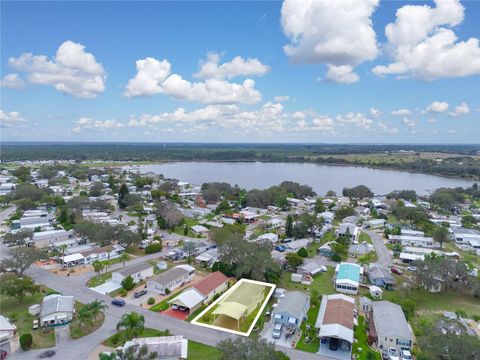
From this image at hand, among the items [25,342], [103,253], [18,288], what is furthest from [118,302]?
[103,253]

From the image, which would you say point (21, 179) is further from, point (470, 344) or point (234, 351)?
point (470, 344)

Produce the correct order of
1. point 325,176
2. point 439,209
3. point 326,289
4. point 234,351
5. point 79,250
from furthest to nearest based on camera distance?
1. point 325,176
2. point 439,209
3. point 79,250
4. point 326,289
5. point 234,351

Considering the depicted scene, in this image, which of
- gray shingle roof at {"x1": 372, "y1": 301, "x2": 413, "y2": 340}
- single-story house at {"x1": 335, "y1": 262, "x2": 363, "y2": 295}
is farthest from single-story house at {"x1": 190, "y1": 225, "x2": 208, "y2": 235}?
gray shingle roof at {"x1": 372, "y1": 301, "x2": 413, "y2": 340}

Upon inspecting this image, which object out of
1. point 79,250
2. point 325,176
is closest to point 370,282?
point 79,250

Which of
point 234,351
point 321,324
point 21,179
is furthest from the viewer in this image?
point 21,179

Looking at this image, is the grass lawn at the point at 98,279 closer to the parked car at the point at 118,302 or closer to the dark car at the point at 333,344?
the parked car at the point at 118,302

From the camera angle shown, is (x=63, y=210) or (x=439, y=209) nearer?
(x=63, y=210)
